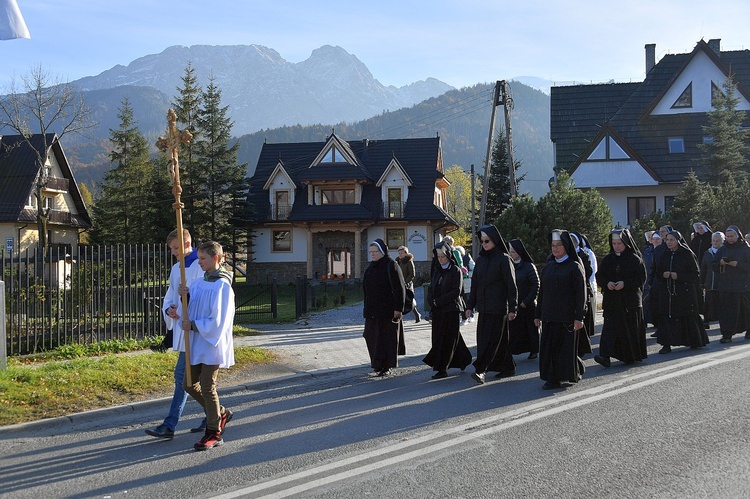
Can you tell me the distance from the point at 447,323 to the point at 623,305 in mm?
2659

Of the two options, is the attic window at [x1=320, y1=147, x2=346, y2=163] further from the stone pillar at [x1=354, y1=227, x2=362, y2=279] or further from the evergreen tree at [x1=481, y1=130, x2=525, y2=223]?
the evergreen tree at [x1=481, y1=130, x2=525, y2=223]

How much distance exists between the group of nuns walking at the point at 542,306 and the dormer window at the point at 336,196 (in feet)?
114

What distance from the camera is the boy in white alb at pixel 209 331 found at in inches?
261

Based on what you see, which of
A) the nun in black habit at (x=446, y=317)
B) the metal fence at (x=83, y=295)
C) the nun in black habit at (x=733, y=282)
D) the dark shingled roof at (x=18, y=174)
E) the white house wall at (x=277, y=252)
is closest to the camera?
the nun in black habit at (x=446, y=317)

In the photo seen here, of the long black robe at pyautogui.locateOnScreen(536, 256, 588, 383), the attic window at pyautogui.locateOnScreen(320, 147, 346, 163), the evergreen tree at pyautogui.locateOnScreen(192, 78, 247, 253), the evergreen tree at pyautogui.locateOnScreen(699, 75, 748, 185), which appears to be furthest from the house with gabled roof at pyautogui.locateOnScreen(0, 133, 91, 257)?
the long black robe at pyautogui.locateOnScreen(536, 256, 588, 383)

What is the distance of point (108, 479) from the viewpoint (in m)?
5.83

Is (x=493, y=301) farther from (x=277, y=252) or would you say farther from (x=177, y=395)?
(x=277, y=252)

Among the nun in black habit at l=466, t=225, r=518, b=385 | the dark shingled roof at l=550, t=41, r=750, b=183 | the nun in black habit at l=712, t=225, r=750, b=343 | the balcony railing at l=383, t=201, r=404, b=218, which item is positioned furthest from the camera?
the balcony railing at l=383, t=201, r=404, b=218

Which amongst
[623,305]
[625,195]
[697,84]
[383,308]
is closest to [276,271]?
[625,195]

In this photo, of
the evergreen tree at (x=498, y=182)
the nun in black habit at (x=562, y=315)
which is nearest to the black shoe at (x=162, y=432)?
the nun in black habit at (x=562, y=315)

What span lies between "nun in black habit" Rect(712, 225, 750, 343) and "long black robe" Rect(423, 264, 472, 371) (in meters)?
5.67

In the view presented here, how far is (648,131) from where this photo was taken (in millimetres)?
41344

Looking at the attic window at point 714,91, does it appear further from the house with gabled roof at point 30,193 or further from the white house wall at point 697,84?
the house with gabled roof at point 30,193

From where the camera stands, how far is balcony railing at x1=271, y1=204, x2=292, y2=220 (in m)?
47.2
